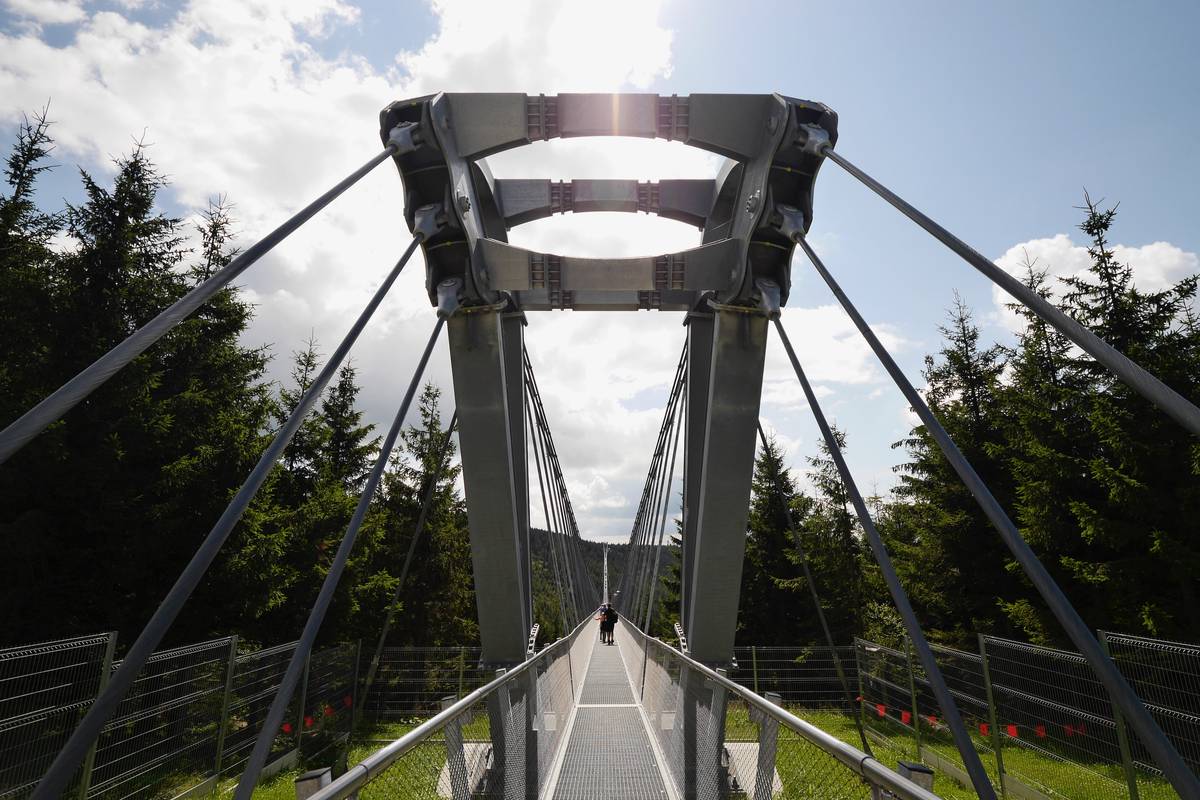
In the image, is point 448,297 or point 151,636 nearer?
point 151,636

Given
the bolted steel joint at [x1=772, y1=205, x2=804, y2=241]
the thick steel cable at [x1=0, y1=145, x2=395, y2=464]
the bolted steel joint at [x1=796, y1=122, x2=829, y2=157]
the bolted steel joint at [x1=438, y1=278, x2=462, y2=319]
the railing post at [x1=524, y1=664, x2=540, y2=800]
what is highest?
the bolted steel joint at [x1=796, y1=122, x2=829, y2=157]

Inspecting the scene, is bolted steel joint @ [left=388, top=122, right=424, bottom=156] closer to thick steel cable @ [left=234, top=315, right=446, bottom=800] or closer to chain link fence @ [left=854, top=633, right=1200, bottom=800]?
thick steel cable @ [left=234, top=315, right=446, bottom=800]

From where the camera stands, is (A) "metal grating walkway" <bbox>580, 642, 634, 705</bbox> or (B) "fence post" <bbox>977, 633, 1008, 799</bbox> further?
(A) "metal grating walkway" <bbox>580, 642, 634, 705</bbox>

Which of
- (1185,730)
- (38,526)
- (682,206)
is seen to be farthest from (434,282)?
(1185,730)

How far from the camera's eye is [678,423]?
9.52 m

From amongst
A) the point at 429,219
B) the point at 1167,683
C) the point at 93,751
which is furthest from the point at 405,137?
the point at 1167,683

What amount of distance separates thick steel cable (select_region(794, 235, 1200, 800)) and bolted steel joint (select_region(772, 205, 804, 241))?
7.25ft

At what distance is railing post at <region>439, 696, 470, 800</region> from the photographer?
2.68m

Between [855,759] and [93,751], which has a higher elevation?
[855,759]

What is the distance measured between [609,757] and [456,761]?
136 inches

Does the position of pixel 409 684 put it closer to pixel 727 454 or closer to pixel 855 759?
pixel 727 454

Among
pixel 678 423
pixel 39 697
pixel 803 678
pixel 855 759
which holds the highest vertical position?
pixel 678 423

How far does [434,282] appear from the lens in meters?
6.39

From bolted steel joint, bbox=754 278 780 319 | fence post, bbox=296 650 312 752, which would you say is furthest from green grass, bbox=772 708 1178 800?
fence post, bbox=296 650 312 752
